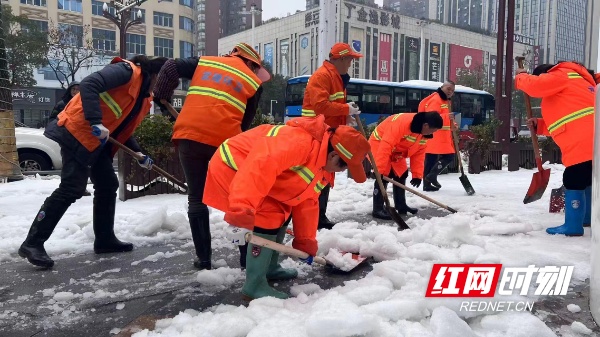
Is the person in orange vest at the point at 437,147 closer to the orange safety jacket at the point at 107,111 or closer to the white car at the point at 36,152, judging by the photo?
the orange safety jacket at the point at 107,111

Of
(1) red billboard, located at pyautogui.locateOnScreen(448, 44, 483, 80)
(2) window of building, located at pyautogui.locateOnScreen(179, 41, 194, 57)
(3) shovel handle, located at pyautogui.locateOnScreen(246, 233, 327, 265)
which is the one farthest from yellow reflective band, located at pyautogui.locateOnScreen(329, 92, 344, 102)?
(1) red billboard, located at pyautogui.locateOnScreen(448, 44, 483, 80)

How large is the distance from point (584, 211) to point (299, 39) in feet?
151

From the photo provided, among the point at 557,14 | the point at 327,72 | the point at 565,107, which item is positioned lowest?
the point at 565,107

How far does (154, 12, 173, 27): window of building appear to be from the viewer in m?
45.8

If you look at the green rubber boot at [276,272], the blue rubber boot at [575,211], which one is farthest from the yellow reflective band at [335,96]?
the blue rubber boot at [575,211]

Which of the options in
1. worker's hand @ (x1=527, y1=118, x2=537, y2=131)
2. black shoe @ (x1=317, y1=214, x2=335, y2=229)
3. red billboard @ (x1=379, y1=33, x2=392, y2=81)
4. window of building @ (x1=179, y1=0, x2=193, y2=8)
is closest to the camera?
black shoe @ (x1=317, y1=214, x2=335, y2=229)

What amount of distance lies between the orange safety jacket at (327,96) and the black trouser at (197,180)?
160 centimetres

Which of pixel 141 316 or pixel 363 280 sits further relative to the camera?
pixel 363 280

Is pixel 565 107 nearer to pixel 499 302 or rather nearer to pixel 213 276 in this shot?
pixel 499 302

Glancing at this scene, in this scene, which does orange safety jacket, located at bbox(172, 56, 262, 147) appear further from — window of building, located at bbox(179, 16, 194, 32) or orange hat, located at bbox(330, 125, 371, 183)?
window of building, located at bbox(179, 16, 194, 32)

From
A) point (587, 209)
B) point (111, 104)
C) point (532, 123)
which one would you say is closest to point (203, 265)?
point (111, 104)

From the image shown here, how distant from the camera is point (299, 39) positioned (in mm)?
48625

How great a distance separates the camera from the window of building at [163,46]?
150ft

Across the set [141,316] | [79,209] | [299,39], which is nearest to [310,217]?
[141,316]
